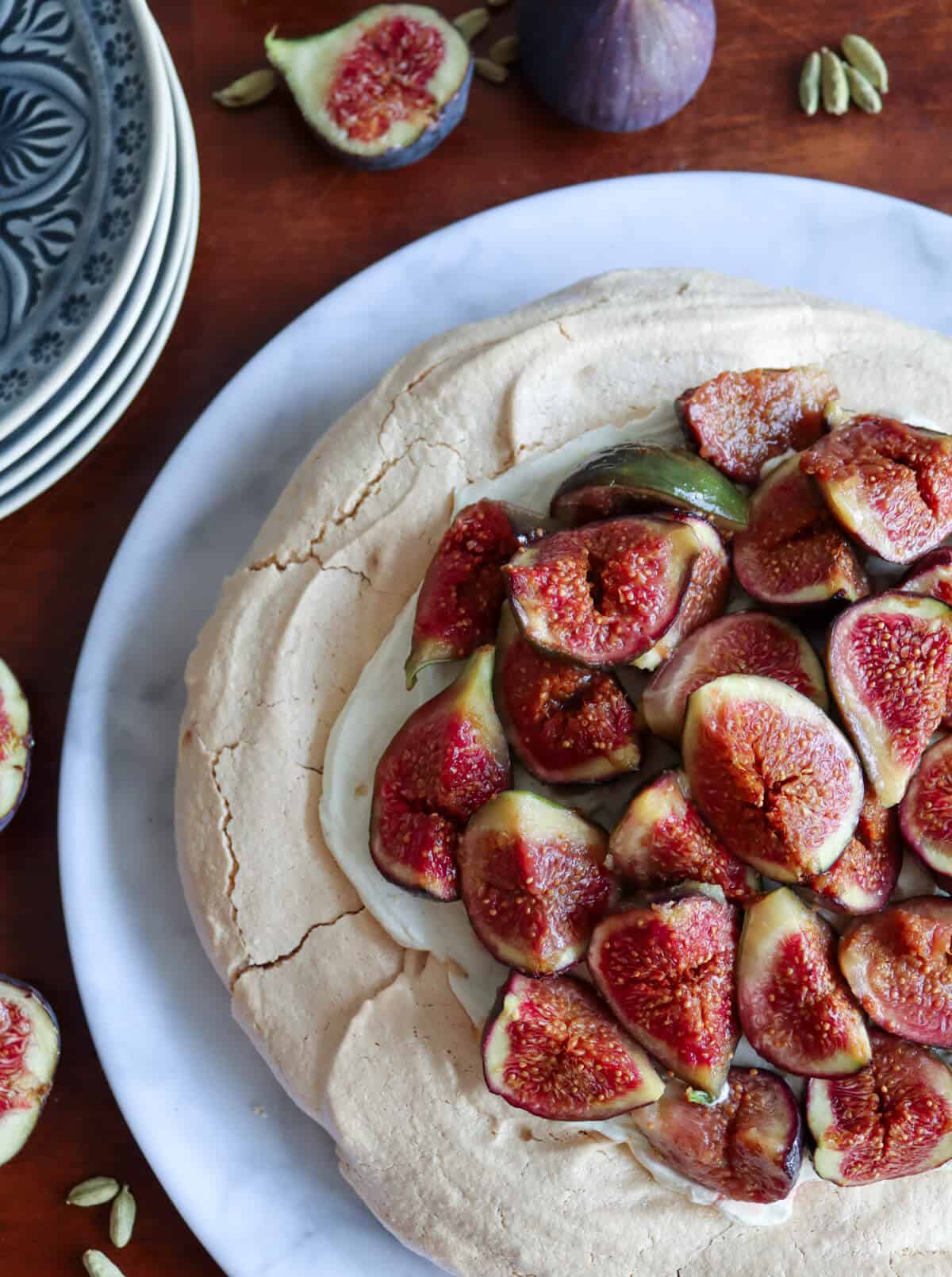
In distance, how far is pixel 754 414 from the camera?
2139mm

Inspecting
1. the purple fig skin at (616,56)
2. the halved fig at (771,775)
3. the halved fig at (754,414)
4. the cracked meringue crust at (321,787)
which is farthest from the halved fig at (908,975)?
the purple fig skin at (616,56)

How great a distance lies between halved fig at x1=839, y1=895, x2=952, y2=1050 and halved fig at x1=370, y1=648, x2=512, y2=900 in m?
0.66

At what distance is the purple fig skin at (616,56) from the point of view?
246 cm

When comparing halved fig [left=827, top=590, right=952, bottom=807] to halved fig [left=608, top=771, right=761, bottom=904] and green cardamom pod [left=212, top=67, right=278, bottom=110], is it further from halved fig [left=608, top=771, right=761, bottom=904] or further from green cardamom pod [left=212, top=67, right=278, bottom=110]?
green cardamom pod [left=212, top=67, right=278, bottom=110]

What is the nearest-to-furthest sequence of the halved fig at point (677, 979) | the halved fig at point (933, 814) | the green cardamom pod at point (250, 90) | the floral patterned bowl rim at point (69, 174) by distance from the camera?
the halved fig at point (677, 979), the halved fig at point (933, 814), the floral patterned bowl rim at point (69, 174), the green cardamom pod at point (250, 90)

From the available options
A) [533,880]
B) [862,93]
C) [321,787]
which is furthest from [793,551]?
[862,93]

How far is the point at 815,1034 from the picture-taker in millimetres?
1917

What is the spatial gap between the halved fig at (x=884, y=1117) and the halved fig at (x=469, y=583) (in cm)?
94

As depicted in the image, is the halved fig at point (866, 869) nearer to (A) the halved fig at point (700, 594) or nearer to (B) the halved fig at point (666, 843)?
(B) the halved fig at point (666, 843)

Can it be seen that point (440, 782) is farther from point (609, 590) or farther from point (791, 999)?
point (791, 999)

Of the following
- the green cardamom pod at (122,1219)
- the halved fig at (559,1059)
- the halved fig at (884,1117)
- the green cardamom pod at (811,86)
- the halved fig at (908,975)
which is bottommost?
the green cardamom pod at (122,1219)

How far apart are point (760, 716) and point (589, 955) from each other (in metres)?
0.48

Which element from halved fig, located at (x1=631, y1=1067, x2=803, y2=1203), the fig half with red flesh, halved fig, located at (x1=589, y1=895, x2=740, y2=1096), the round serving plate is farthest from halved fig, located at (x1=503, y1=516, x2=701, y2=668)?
the round serving plate

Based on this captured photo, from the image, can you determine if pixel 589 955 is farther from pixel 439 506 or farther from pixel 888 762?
pixel 439 506
